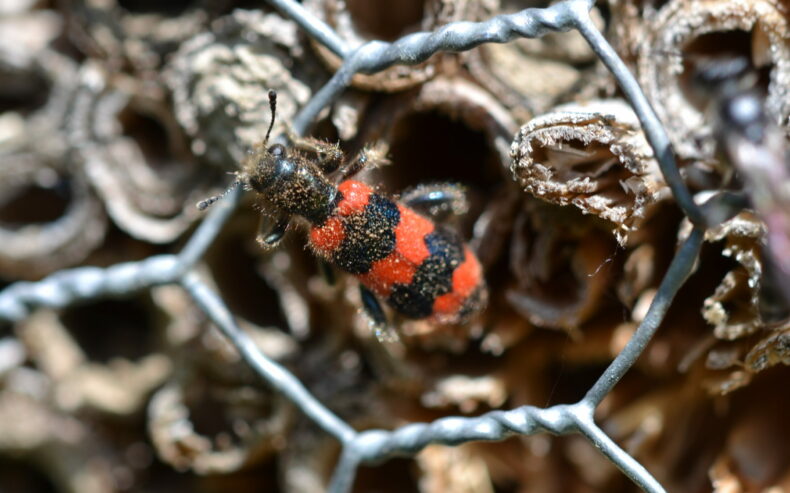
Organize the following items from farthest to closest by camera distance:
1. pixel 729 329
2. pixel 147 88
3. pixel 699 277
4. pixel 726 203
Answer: pixel 147 88, pixel 699 277, pixel 729 329, pixel 726 203

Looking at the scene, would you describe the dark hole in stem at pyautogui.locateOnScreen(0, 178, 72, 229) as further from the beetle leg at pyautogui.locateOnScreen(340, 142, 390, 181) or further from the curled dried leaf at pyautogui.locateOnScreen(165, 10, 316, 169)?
the beetle leg at pyautogui.locateOnScreen(340, 142, 390, 181)

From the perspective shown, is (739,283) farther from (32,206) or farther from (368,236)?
(32,206)

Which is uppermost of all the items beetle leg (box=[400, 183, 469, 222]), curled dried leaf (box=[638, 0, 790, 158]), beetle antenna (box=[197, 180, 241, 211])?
curled dried leaf (box=[638, 0, 790, 158])

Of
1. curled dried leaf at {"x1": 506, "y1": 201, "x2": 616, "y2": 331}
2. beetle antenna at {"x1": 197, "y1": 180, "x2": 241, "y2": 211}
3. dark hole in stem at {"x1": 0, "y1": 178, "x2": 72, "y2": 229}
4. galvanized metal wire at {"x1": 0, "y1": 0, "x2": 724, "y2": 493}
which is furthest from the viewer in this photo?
dark hole in stem at {"x1": 0, "y1": 178, "x2": 72, "y2": 229}

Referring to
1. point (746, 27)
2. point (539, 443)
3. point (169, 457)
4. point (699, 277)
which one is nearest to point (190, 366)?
point (169, 457)

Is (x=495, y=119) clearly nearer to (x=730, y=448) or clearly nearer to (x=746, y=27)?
(x=746, y=27)

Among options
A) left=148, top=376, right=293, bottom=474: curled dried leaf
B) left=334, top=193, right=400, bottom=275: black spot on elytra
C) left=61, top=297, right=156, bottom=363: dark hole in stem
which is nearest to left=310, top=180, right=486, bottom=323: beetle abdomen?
left=334, top=193, right=400, bottom=275: black spot on elytra
